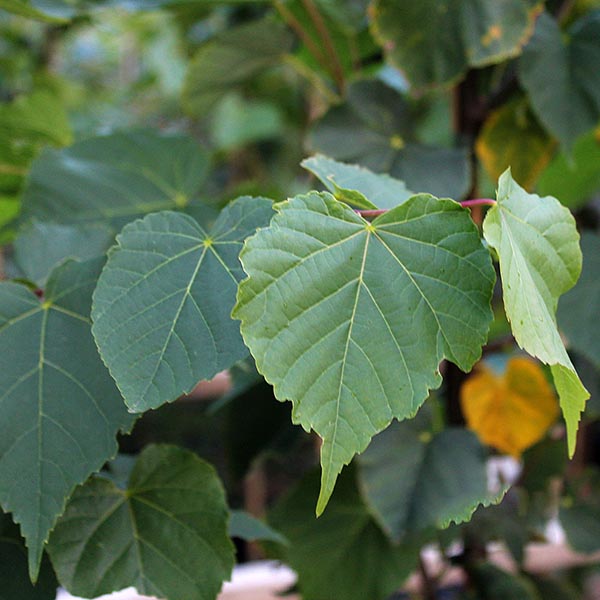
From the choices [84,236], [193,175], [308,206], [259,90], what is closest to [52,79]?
[259,90]

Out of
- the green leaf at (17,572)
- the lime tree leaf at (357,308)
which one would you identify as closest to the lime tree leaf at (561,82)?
the lime tree leaf at (357,308)

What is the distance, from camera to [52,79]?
4.67 feet

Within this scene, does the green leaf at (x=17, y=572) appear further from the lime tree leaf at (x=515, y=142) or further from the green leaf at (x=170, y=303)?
the lime tree leaf at (x=515, y=142)

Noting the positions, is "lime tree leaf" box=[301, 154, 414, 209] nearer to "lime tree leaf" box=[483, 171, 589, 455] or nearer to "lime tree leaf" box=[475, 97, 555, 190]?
"lime tree leaf" box=[483, 171, 589, 455]

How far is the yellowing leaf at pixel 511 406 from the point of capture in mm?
683

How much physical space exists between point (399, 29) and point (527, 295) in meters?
0.35

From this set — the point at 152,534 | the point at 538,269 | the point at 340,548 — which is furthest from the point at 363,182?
the point at 340,548

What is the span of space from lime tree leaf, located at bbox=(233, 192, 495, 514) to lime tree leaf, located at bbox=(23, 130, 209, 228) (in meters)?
0.28

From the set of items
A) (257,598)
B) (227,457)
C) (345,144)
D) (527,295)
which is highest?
(527,295)

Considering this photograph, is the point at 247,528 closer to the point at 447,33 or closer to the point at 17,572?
the point at 17,572

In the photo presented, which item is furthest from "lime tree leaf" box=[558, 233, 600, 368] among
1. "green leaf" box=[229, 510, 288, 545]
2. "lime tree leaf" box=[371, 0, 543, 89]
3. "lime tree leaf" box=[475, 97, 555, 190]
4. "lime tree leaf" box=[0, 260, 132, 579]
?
"lime tree leaf" box=[0, 260, 132, 579]

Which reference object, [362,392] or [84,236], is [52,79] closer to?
[84,236]

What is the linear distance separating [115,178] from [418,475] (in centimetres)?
35

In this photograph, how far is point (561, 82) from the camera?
23.8 inches
